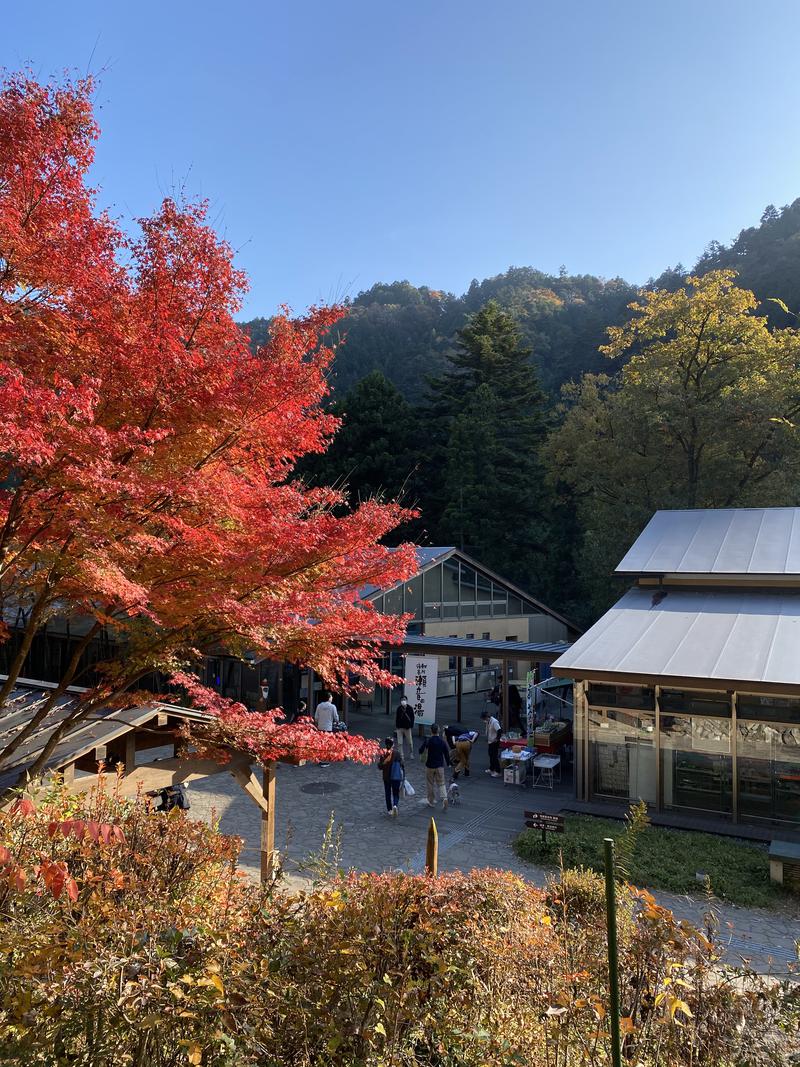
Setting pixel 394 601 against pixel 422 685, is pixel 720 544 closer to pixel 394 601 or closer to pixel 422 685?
pixel 422 685

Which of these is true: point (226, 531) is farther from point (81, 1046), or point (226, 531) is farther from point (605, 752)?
point (605, 752)

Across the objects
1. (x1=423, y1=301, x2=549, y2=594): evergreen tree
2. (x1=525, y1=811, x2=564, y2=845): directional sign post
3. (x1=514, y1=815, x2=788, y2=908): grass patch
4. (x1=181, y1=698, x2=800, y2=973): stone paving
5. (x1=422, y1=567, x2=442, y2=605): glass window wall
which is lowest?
(x1=181, y1=698, x2=800, y2=973): stone paving

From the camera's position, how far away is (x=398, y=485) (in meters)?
34.7

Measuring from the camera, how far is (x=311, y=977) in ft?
10.5

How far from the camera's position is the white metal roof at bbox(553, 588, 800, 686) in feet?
36.4

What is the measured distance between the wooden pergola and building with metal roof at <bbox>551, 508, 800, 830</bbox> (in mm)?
6122

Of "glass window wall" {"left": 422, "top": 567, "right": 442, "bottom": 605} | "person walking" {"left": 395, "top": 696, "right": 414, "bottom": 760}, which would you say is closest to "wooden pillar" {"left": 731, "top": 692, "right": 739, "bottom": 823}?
"person walking" {"left": 395, "top": 696, "right": 414, "bottom": 760}

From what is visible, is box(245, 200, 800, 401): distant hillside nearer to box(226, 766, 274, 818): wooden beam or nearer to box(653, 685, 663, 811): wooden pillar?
box(653, 685, 663, 811): wooden pillar

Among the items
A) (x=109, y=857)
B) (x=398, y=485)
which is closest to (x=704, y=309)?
(x=398, y=485)

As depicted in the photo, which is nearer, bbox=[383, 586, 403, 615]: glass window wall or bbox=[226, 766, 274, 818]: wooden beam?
bbox=[226, 766, 274, 818]: wooden beam

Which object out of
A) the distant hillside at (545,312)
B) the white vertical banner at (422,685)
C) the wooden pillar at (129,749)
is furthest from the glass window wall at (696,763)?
the distant hillside at (545,312)

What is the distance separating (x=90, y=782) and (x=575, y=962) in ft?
17.1

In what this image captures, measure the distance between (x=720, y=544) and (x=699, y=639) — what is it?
13.7 ft

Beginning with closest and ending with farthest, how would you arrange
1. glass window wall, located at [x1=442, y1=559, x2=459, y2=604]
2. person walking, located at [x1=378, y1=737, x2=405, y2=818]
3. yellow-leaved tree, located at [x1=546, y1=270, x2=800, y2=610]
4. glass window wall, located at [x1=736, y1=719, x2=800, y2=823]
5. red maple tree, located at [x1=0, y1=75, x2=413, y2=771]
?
red maple tree, located at [x1=0, y1=75, x2=413, y2=771]
glass window wall, located at [x1=736, y1=719, x2=800, y2=823]
person walking, located at [x1=378, y1=737, x2=405, y2=818]
glass window wall, located at [x1=442, y1=559, x2=459, y2=604]
yellow-leaved tree, located at [x1=546, y1=270, x2=800, y2=610]
